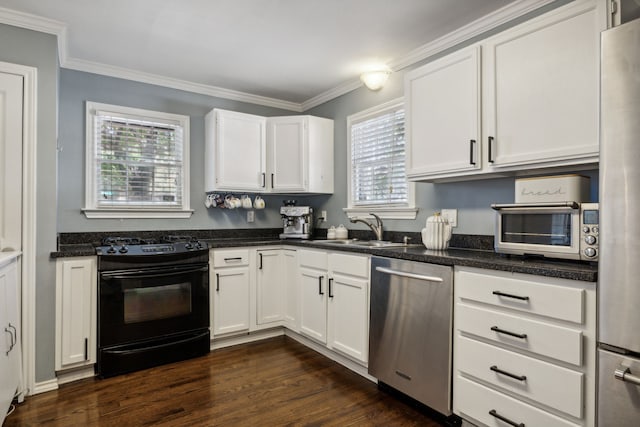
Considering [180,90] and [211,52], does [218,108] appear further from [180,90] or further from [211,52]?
[211,52]

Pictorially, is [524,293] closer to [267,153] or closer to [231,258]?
[231,258]

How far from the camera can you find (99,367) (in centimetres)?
272

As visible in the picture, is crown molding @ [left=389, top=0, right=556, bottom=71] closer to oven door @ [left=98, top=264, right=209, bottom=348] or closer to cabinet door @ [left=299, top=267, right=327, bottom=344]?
cabinet door @ [left=299, top=267, right=327, bottom=344]

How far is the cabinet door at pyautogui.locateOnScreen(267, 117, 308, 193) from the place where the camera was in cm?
379

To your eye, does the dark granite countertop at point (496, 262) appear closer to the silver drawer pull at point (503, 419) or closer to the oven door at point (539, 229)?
the oven door at point (539, 229)

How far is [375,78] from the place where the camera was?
3309mm

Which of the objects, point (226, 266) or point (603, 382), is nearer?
point (603, 382)

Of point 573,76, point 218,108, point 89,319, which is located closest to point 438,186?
point 573,76

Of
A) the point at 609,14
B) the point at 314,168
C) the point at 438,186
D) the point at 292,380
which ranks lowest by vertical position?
the point at 292,380

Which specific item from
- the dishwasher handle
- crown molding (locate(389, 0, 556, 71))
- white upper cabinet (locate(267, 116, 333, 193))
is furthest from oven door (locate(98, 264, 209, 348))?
crown molding (locate(389, 0, 556, 71))

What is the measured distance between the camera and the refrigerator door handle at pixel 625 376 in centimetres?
131

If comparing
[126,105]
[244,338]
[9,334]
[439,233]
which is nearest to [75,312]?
[9,334]

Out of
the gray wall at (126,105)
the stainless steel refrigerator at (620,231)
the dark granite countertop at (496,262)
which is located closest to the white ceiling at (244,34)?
the gray wall at (126,105)

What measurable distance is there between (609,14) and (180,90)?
3330 millimetres
